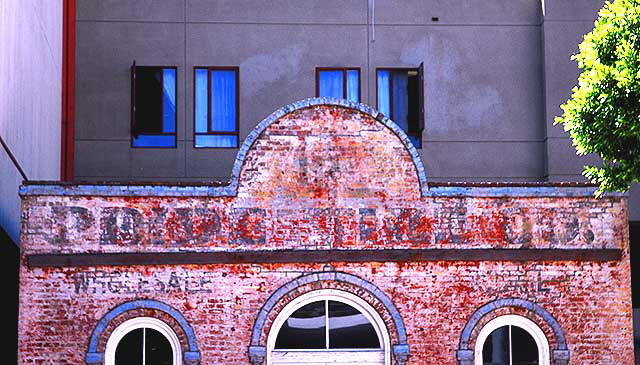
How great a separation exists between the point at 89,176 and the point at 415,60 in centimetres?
870

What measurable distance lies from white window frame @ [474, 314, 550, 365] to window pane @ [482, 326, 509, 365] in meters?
0.12

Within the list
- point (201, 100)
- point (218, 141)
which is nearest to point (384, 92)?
point (218, 141)

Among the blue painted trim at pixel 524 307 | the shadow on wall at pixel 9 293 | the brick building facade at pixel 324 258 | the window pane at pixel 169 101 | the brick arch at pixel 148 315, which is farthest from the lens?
the window pane at pixel 169 101

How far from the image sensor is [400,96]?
26609 mm

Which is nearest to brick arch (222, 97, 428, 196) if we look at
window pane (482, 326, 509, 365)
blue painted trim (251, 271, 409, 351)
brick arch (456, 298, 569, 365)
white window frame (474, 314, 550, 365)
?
blue painted trim (251, 271, 409, 351)

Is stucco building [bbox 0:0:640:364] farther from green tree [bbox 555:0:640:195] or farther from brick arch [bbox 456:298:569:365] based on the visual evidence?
green tree [bbox 555:0:640:195]

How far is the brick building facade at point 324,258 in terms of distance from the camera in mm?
18500

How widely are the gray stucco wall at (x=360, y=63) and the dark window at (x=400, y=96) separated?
25 centimetres

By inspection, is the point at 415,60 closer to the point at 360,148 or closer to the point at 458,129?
the point at 458,129

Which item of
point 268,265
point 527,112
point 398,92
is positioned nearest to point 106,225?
point 268,265

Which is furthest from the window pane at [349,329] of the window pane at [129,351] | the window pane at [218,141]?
the window pane at [218,141]

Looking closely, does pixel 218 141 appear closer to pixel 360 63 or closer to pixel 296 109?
pixel 360 63

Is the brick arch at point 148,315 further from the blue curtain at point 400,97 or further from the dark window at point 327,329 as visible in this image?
the blue curtain at point 400,97

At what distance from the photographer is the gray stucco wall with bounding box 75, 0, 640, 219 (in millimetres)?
25891
